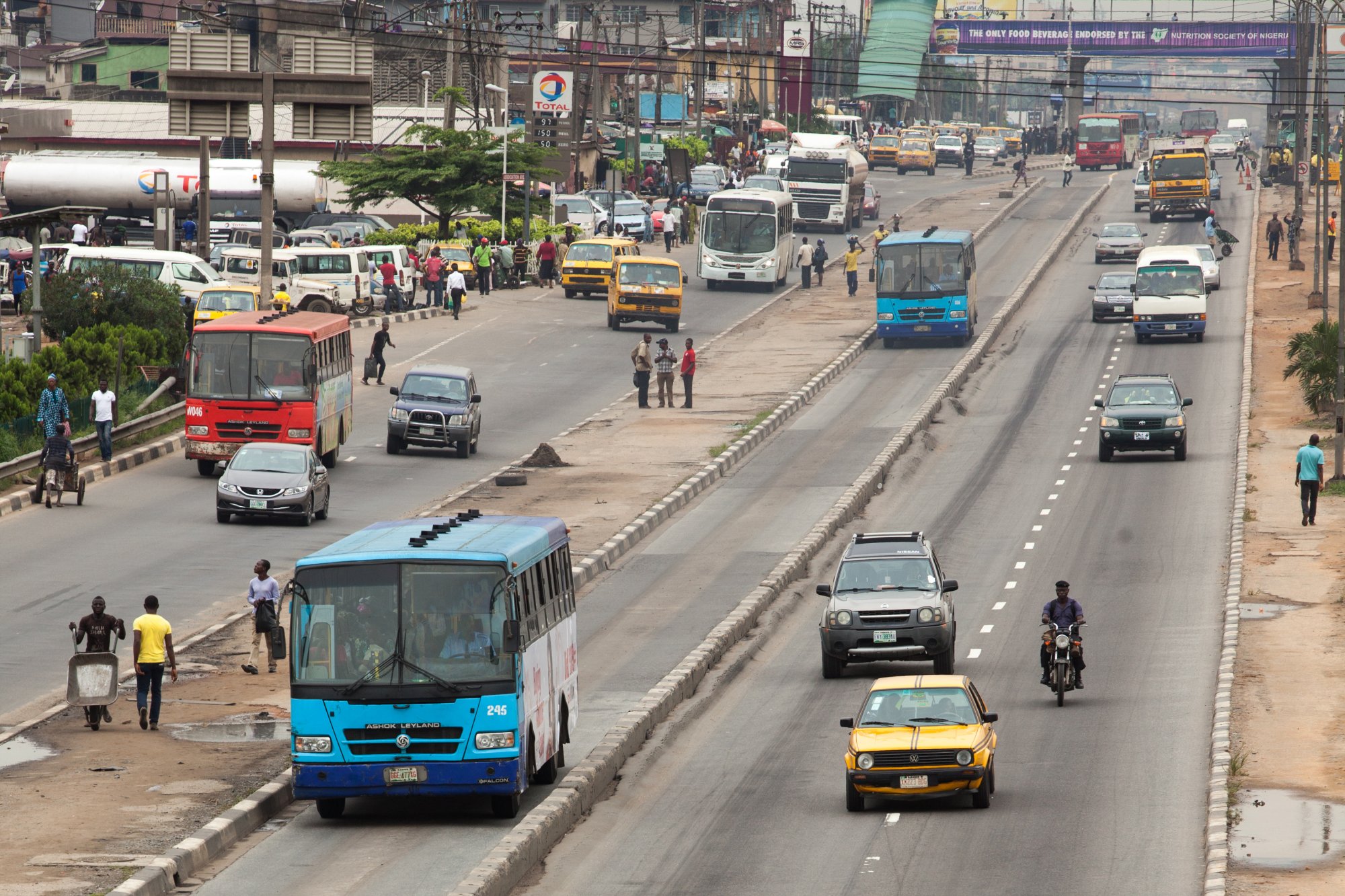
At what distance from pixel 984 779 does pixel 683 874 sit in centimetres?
343

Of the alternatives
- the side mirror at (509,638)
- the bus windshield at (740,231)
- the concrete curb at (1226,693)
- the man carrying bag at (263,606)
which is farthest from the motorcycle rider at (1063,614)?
the bus windshield at (740,231)

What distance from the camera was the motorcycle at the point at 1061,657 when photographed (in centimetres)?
2309

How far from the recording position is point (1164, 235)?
82.8m

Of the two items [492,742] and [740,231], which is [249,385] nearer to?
[492,742]

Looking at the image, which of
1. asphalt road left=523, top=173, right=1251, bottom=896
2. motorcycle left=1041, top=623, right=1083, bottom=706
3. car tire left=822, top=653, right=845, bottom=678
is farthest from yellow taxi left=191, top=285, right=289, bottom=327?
motorcycle left=1041, top=623, right=1083, bottom=706

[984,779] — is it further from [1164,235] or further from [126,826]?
[1164,235]

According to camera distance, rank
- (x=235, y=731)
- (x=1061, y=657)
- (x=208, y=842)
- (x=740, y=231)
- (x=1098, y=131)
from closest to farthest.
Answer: (x=208, y=842)
(x=235, y=731)
(x=1061, y=657)
(x=740, y=231)
(x=1098, y=131)

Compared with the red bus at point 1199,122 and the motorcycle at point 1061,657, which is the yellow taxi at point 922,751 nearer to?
the motorcycle at point 1061,657

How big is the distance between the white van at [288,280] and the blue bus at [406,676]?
36.4m

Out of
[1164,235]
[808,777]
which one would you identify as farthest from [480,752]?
[1164,235]

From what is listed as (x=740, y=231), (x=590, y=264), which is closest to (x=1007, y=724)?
(x=590, y=264)

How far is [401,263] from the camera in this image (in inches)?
2329

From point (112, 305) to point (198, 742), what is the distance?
26.8 meters

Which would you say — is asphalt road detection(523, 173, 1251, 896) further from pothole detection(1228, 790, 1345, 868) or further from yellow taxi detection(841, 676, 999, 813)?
pothole detection(1228, 790, 1345, 868)
